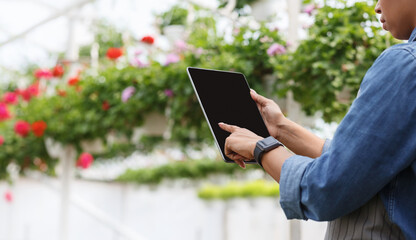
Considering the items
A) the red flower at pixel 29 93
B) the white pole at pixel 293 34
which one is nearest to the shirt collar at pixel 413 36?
the white pole at pixel 293 34

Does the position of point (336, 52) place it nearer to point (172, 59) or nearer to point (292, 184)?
point (172, 59)

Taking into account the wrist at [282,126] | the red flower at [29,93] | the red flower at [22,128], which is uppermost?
the wrist at [282,126]

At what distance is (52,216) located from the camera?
17.9 feet

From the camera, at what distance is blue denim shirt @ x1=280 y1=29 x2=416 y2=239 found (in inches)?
21.9

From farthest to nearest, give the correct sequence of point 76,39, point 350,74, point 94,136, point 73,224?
1. point 73,224
2. point 76,39
3. point 94,136
4. point 350,74

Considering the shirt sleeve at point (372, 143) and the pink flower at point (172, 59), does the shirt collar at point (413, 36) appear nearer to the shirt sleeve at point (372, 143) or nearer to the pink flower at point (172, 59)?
the shirt sleeve at point (372, 143)

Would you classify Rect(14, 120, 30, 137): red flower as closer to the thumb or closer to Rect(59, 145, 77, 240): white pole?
Rect(59, 145, 77, 240): white pole

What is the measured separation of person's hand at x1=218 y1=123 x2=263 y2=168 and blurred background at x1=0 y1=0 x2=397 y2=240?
38.1 inches

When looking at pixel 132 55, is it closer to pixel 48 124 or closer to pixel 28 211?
pixel 48 124

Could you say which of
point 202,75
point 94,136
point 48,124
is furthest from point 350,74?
point 48,124

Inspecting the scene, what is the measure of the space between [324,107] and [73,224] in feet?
13.7

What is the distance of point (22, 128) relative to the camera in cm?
369

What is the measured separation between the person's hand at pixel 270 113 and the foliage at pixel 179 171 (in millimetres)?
4960

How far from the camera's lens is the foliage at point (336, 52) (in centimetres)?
170
